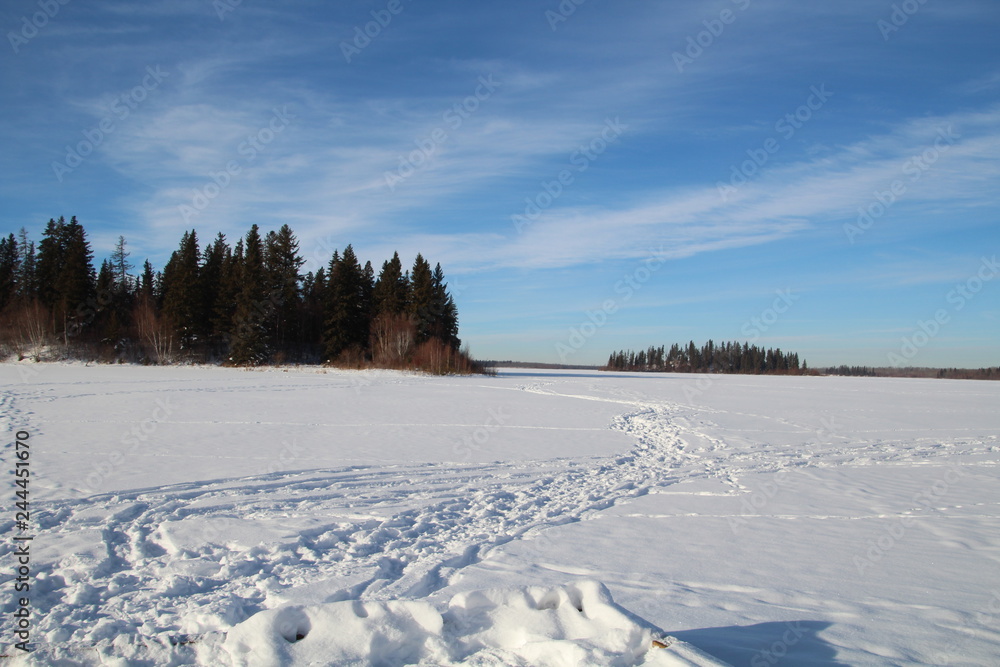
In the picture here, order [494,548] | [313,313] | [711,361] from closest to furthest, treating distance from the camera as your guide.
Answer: [494,548], [313,313], [711,361]

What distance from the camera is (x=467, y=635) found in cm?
291

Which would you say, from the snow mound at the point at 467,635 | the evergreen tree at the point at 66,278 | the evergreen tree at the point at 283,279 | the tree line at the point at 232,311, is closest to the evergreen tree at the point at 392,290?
the tree line at the point at 232,311

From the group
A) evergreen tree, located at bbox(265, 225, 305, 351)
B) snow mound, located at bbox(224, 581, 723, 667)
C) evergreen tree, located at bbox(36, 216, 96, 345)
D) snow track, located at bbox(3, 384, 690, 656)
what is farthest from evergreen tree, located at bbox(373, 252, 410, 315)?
snow mound, located at bbox(224, 581, 723, 667)

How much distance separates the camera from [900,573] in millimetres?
4574

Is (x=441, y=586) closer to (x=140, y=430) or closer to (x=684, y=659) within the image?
(x=684, y=659)

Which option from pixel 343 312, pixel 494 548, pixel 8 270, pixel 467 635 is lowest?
pixel 494 548

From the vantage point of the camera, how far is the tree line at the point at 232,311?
129ft

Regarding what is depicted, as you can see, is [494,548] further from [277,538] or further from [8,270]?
[8,270]

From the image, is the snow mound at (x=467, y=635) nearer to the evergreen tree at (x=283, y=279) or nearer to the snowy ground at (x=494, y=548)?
the snowy ground at (x=494, y=548)

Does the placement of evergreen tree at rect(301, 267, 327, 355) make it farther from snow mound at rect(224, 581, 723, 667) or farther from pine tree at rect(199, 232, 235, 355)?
snow mound at rect(224, 581, 723, 667)

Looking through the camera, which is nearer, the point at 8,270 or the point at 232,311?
the point at 232,311

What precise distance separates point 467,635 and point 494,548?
2172 mm

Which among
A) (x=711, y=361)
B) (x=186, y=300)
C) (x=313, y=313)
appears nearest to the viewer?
(x=186, y=300)

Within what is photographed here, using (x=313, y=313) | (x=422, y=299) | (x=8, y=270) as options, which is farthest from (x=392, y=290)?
(x=8, y=270)
